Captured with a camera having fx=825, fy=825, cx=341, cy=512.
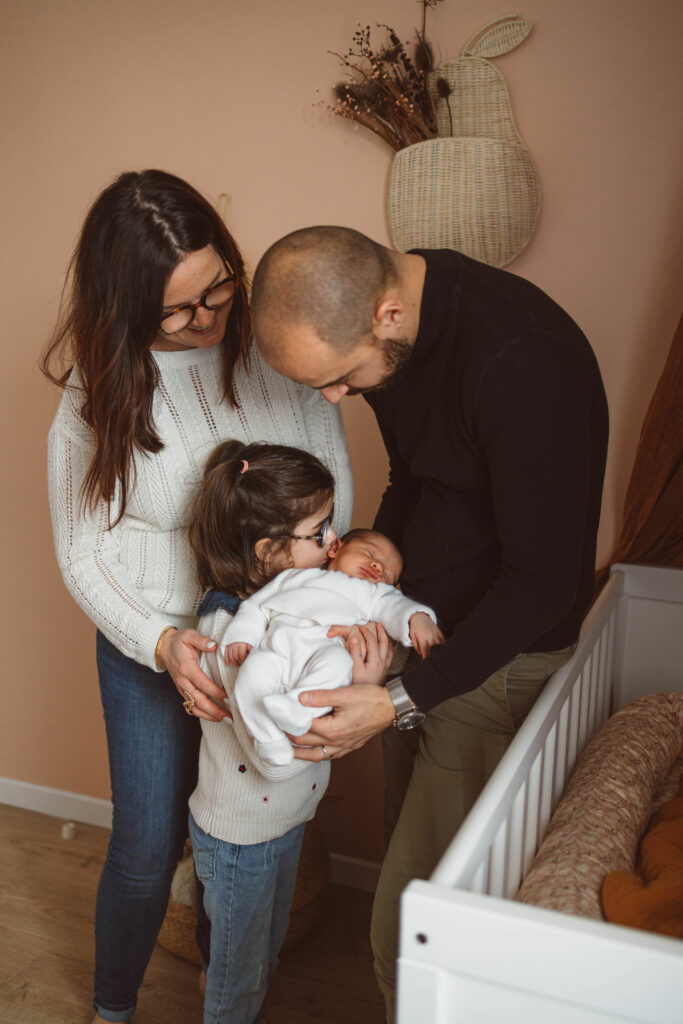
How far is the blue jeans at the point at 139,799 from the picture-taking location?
1.59 meters

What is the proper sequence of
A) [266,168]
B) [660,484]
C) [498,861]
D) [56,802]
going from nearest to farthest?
[498,861] < [660,484] < [266,168] < [56,802]

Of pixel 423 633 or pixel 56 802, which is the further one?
pixel 56 802

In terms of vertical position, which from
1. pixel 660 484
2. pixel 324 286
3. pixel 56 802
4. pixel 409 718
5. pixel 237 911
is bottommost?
pixel 56 802

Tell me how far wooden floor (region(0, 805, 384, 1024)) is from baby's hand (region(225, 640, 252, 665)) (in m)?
1.04

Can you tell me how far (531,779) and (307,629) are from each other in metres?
0.39

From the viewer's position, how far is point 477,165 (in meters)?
1.82

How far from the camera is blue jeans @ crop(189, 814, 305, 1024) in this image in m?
1.40

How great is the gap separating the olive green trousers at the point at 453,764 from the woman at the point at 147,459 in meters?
0.36

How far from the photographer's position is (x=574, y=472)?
3.59 feet

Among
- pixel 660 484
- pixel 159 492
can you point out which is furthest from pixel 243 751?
pixel 660 484

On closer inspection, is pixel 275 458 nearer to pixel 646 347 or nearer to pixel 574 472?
pixel 574 472

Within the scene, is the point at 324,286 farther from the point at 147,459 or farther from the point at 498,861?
the point at 498,861

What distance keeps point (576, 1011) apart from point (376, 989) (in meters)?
1.33

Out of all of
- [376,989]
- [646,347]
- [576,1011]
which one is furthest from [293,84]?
[376,989]
